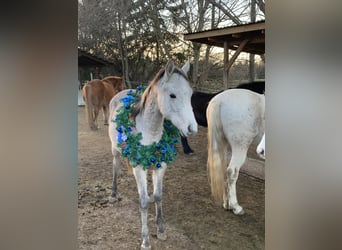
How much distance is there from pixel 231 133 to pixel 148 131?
0.98 feet

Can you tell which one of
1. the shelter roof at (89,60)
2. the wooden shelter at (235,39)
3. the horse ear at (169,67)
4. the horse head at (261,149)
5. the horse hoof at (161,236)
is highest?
the wooden shelter at (235,39)

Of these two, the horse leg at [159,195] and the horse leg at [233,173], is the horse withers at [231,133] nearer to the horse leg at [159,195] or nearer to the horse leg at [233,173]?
the horse leg at [233,173]

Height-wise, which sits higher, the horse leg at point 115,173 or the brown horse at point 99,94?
the brown horse at point 99,94

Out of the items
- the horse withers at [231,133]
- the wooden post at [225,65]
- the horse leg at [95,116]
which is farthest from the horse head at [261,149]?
the horse leg at [95,116]

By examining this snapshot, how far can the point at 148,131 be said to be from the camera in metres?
1.12

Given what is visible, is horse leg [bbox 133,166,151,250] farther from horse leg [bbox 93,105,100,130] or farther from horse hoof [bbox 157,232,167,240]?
horse leg [bbox 93,105,100,130]

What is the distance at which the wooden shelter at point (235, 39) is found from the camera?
1.07 metres

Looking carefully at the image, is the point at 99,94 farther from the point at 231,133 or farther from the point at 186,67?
the point at 231,133

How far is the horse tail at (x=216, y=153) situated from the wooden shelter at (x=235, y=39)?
11 centimetres

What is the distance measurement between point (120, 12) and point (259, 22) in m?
0.49
